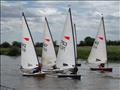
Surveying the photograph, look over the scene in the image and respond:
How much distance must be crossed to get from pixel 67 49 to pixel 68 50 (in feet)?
0.66

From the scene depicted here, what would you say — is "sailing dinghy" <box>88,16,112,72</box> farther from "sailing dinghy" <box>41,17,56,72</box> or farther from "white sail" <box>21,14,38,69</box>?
"white sail" <box>21,14,38,69</box>

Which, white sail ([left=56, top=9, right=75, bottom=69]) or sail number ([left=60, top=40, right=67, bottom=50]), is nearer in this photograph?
white sail ([left=56, top=9, right=75, bottom=69])

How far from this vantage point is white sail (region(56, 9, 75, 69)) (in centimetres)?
5388

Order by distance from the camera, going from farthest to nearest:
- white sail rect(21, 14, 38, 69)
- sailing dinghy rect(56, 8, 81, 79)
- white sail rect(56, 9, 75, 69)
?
white sail rect(21, 14, 38, 69)
white sail rect(56, 9, 75, 69)
sailing dinghy rect(56, 8, 81, 79)

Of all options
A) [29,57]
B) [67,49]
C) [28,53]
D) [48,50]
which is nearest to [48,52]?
[48,50]

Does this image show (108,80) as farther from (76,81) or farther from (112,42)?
(112,42)

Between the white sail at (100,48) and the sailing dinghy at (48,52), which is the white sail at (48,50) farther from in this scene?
the white sail at (100,48)

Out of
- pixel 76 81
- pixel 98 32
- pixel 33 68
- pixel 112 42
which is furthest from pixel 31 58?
pixel 112 42

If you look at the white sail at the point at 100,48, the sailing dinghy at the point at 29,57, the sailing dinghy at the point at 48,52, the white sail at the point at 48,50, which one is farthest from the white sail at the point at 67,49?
the white sail at the point at 100,48

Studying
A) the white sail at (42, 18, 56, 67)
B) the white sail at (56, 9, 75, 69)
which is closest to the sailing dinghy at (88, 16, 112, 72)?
the white sail at (42, 18, 56, 67)

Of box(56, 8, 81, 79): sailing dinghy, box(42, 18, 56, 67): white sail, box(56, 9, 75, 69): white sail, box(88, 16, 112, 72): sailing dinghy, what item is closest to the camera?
box(56, 8, 81, 79): sailing dinghy

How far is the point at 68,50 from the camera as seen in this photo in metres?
54.9

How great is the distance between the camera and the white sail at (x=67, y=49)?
177ft

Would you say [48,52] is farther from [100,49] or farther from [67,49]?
[100,49]
